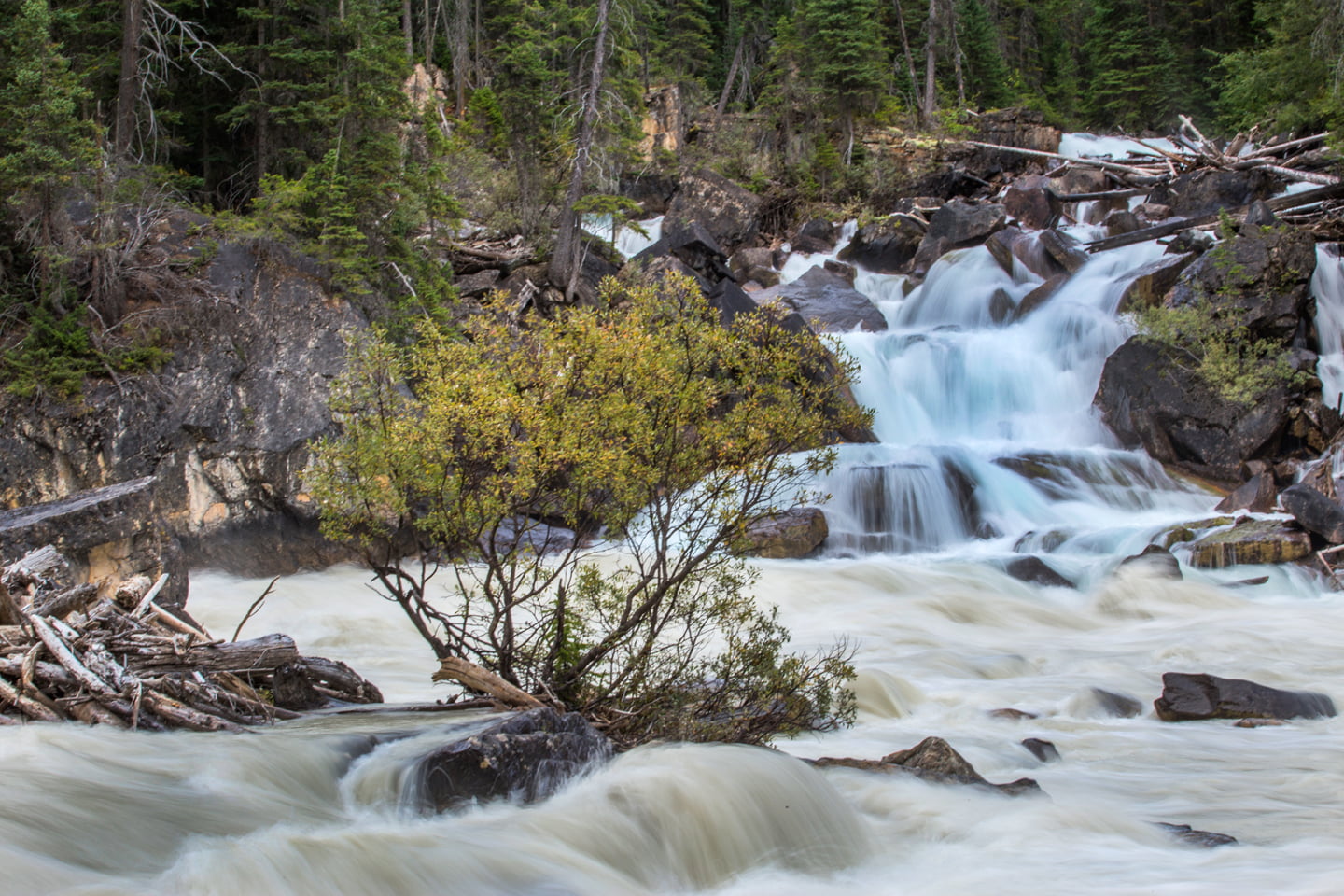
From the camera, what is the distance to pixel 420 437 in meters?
7.25

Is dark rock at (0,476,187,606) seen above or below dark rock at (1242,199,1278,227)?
below

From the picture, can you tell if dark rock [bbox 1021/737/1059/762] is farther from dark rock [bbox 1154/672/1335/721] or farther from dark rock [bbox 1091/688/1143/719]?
dark rock [bbox 1154/672/1335/721]

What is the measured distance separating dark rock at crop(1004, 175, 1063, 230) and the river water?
48.5 ft

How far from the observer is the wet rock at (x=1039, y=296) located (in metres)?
25.8

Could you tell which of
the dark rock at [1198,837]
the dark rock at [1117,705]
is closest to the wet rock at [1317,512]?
the dark rock at [1117,705]

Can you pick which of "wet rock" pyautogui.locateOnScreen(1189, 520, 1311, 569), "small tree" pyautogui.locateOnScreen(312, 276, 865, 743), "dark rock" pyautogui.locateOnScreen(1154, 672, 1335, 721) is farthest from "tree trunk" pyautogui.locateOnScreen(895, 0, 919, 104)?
"small tree" pyautogui.locateOnScreen(312, 276, 865, 743)

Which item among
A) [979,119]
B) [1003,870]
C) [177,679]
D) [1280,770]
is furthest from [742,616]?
[979,119]

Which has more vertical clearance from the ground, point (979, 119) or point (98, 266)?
point (979, 119)

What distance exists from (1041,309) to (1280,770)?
61.5ft

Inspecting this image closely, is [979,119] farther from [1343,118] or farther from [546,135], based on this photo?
[546,135]

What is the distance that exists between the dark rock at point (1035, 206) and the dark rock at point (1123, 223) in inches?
79.2

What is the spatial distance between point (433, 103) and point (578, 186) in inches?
241

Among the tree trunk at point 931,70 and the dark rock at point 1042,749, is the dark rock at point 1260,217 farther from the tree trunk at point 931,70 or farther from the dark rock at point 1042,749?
the dark rock at point 1042,749

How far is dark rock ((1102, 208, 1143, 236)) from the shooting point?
2811 cm
